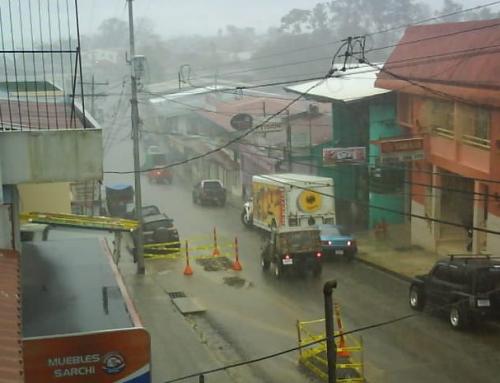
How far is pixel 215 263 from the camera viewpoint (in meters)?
24.6

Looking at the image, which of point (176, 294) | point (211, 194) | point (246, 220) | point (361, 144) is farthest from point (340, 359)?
point (211, 194)

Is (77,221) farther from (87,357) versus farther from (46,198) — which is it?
(87,357)

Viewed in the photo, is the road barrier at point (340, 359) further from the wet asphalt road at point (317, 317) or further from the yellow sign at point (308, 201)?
the yellow sign at point (308, 201)

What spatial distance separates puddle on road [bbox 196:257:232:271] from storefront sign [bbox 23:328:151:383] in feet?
51.6

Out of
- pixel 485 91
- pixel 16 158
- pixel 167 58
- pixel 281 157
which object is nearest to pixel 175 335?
pixel 16 158

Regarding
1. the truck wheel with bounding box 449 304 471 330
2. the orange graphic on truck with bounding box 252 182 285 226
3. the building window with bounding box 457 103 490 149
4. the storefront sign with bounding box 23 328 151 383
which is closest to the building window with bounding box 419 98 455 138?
the building window with bounding box 457 103 490 149

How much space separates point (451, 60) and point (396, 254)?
21.8ft

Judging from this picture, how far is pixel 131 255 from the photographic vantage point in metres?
27.5

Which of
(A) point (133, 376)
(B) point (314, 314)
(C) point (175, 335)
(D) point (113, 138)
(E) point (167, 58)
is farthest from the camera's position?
(E) point (167, 58)

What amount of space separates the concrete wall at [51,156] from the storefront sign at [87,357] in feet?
7.34

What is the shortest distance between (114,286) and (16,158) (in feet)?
7.65

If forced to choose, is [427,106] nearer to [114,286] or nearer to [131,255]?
[131,255]

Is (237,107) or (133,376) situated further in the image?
(237,107)

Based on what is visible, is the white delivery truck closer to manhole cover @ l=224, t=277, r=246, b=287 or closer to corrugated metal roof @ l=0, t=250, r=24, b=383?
manhole cover @ l=224, t=277, r=246, b=287
